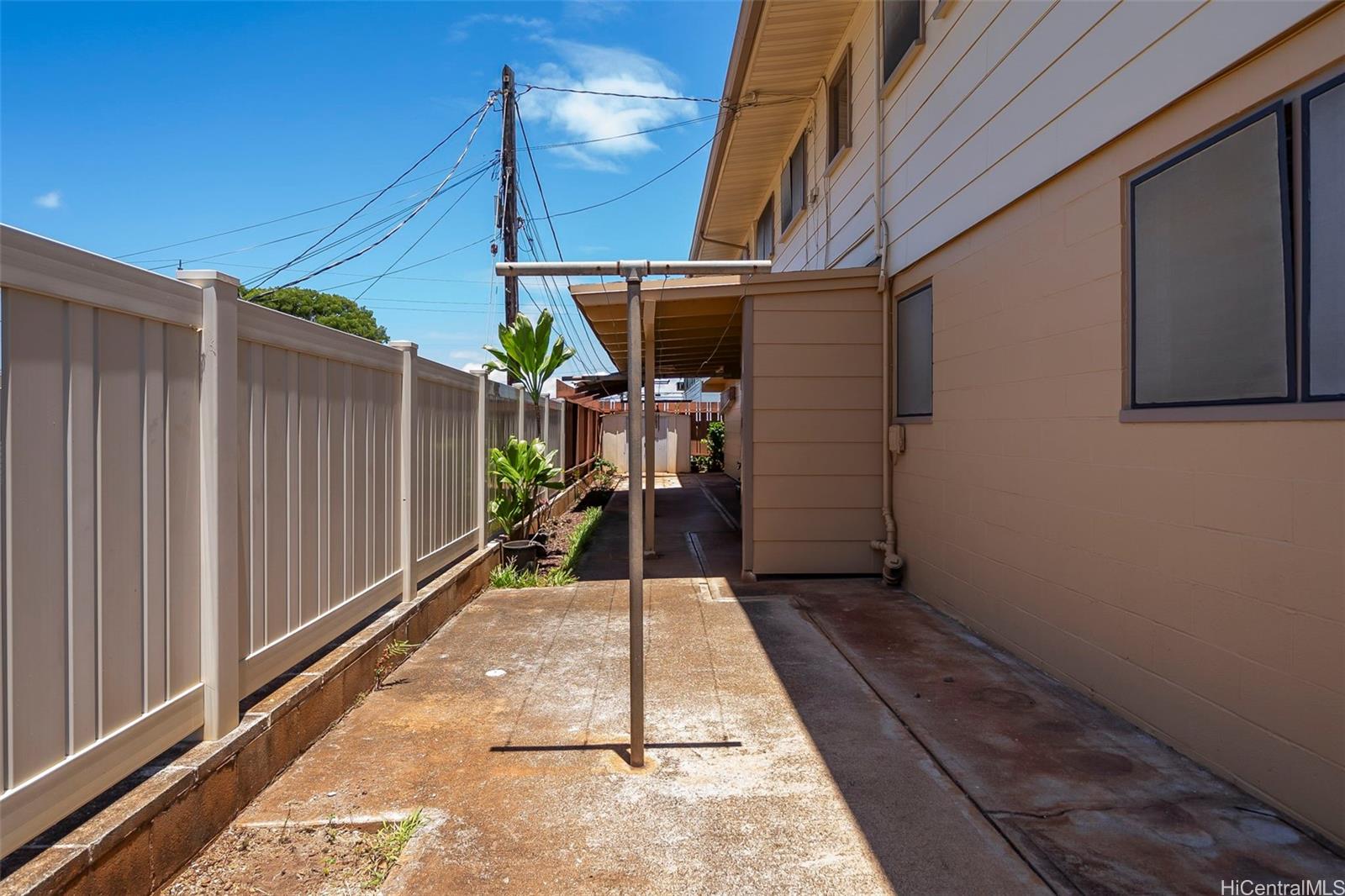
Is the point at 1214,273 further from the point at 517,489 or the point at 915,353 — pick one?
the point at 517,489

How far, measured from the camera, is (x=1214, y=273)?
3.21m

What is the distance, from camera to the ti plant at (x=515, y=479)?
24.3 ft

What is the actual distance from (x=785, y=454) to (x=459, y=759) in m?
4.28

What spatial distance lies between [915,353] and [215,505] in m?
5.29

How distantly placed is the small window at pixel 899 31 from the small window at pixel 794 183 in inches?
115

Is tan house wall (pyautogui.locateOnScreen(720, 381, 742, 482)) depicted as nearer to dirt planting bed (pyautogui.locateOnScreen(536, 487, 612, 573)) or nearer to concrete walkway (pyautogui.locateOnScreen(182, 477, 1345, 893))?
dirt planting bed (pyautogui.locateOnScreen(536, 487, 612, 573))

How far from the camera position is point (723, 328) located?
8820mm

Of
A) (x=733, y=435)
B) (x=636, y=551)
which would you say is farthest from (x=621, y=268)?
(x=733, y=435)

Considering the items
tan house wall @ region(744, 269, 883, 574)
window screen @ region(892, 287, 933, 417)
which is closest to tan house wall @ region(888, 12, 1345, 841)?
window screen @ region(892, 287, 933, 417)

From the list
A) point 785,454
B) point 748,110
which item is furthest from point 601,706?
point 748,110

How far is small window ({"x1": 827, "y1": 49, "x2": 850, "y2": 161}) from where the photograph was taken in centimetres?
804

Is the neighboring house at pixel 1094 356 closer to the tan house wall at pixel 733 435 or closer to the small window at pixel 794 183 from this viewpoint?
the small window at pixel 794 183

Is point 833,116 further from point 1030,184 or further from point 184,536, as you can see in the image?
point 184,536

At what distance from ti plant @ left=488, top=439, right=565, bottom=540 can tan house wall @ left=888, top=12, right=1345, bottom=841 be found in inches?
147
